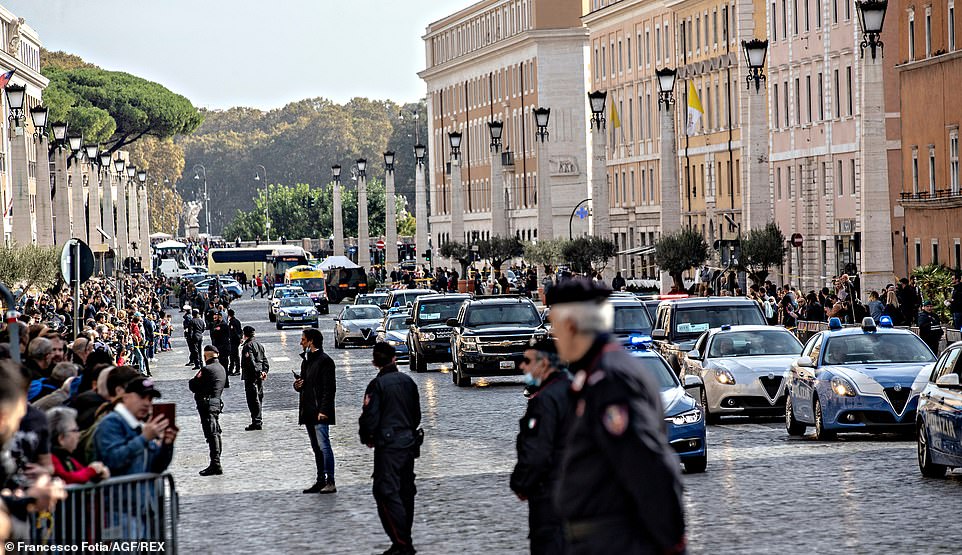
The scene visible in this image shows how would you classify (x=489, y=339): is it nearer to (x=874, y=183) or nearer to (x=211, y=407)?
(x=874, y=183)

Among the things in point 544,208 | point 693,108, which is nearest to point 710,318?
point 544,208

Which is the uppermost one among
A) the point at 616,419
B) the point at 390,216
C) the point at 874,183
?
the point at 390,216

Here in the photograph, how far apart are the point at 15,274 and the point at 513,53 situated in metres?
94.3

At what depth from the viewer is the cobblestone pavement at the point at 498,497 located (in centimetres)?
1661

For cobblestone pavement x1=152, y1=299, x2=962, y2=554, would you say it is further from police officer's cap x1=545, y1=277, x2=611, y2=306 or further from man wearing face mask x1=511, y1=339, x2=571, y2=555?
police officer's cap x1=545, y1=277, x2=611, y2=306

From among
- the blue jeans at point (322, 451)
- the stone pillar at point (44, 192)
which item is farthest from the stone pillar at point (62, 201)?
the blue jeans at point (322, 451)

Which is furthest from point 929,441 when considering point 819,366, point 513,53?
point 513,53

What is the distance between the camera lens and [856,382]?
82.2 feet

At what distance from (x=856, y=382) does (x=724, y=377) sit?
4.01 m

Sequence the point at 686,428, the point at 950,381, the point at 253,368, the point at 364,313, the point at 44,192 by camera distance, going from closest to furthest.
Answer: the point at 950,381 < the point at 686,428 < the point at 253,368 < the point at 44,192 < the point at 364,313

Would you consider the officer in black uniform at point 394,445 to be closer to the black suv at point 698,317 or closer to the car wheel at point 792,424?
the car wheel at point 792,424

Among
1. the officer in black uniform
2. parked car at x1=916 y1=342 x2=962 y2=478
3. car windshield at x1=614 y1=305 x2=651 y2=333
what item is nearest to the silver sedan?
car windshield at x1=614 y1=305 x2=651 y2=333

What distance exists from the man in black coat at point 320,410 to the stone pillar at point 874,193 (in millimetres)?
21661

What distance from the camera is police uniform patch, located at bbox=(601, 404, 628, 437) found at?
7.68 m
